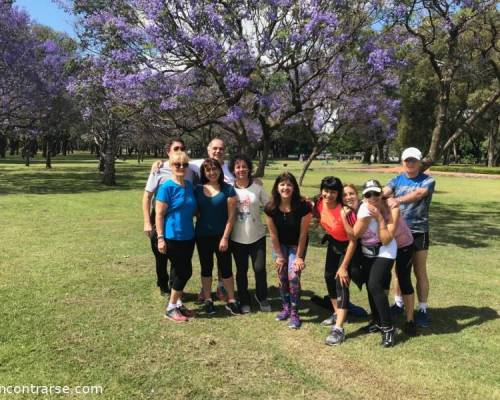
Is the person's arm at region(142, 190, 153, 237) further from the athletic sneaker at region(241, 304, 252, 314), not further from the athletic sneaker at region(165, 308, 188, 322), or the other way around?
the athletic sneaker at region(241, 304, 252, 314)

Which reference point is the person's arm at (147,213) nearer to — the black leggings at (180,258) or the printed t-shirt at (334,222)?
the black leggings at (180,258)

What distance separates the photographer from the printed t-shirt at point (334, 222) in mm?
4793

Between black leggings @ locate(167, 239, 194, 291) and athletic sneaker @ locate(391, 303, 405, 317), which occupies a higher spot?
black leggings @ locate(167, 239, 194, 291)

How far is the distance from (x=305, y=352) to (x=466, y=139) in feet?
237

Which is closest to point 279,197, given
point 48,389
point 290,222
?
point 290,222

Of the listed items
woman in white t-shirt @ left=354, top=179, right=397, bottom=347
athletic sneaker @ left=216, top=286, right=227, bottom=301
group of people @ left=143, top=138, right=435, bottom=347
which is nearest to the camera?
woman in white t-shirt @ left=354, top=179, right=397, bottom=347

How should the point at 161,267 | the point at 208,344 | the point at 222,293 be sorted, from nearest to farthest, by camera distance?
the point at 208,344 < the point at 161,267 < the point at 222,293

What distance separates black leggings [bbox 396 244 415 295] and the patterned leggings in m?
1.03

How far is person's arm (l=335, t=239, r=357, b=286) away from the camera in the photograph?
463 cm

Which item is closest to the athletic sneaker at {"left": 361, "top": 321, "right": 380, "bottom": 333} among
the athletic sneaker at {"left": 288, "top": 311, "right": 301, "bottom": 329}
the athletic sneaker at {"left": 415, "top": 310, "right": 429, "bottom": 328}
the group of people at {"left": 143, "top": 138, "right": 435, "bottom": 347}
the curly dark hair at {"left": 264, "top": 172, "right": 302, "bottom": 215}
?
the group of people at {"left": 143, "top": 138, "right": 435, "bottom": 347}

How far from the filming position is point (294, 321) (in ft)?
16.2

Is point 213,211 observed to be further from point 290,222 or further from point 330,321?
point 330,321

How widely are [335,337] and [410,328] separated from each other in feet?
2.75

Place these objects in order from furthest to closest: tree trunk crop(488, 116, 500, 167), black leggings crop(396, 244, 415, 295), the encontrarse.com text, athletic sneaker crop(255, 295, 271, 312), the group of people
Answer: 1. tree trunk crop(488, 116, 500, 167)
2. athletic sneaker crop(255, 295, 271, 312)
3. black leggings crop(396, 244, 415, 295)
4. the group of people
5. the encontrarse.com text
